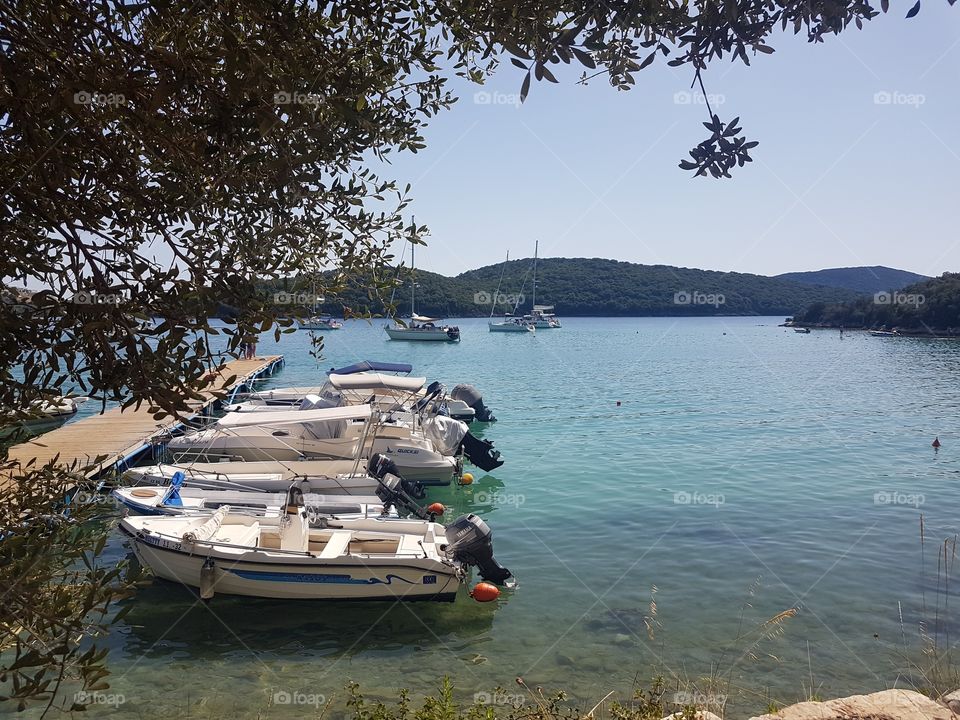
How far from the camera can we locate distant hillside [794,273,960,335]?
98250 millimetres

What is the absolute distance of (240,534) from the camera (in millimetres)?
13461

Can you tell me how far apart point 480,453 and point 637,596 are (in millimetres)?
9931

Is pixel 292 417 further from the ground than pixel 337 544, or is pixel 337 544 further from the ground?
pixel 292 417

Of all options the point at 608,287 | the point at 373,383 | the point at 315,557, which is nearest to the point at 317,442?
the point at 373,383

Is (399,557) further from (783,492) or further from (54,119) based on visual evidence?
(783,492)

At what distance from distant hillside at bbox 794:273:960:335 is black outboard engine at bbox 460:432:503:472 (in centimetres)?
7212

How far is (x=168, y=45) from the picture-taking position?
12.4 feet

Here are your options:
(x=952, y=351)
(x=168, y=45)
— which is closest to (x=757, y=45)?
(x=168, y=45)

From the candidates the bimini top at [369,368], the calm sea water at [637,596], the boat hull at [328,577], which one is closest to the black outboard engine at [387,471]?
the calm sea water at [637,596]

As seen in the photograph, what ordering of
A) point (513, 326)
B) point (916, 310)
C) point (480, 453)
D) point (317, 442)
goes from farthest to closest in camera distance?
1. point (513, 326)
2. point (916, 310)
3. point (480, 453)
4. point (317, 442)

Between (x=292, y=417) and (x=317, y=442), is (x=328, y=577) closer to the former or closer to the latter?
(x=317, y=442)

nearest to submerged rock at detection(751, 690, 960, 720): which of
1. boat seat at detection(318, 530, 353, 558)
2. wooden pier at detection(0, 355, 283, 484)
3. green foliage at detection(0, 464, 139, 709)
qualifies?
green foliage at detection(0, 464, 139, 709)

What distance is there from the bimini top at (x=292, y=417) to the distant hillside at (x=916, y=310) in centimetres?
7571

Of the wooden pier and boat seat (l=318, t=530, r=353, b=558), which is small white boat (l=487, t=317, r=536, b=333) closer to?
the wooden pier
